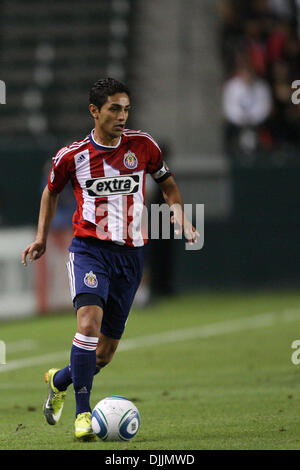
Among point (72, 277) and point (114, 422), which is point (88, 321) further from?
point (114, 422)

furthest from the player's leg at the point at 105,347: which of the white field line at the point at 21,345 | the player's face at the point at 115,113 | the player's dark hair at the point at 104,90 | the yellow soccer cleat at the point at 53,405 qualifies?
the white field line at the point at 21,345

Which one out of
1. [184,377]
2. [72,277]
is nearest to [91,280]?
[72,277]

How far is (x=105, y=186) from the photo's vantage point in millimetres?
6945

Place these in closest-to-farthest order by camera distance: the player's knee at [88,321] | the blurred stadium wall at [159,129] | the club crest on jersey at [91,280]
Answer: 1. the player's knee at [88,321]
2. the club crest on jersey at [91,280]
3. the blurred stadium wall at [159,129]

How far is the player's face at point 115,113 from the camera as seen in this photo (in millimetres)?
6797

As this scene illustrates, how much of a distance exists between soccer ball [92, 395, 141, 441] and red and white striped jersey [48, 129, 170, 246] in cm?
113

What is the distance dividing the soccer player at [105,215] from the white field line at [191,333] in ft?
11.6

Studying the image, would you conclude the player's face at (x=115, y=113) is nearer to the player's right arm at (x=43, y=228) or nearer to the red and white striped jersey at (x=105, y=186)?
the red and white striped jersey at (x=105, y=186)

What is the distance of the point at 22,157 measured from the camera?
1877cm

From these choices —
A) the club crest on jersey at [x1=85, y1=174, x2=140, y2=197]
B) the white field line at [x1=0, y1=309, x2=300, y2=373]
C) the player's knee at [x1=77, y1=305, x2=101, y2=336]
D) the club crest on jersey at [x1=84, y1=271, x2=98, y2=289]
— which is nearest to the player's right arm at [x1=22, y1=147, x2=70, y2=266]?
the club crest on jersey at [x1=85, y1=174, x2=140, y2=197]

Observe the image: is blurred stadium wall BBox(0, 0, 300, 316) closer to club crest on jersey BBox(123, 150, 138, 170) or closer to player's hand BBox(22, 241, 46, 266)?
player's hand BBox(22, 241, 46, 266)

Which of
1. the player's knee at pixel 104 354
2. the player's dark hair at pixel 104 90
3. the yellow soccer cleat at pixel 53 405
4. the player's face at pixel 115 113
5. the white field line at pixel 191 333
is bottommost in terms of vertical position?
the white field line at pixel 191 333

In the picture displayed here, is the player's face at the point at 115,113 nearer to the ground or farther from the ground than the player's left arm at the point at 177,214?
farther from the ground

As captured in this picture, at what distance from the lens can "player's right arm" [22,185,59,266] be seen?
698 cm
